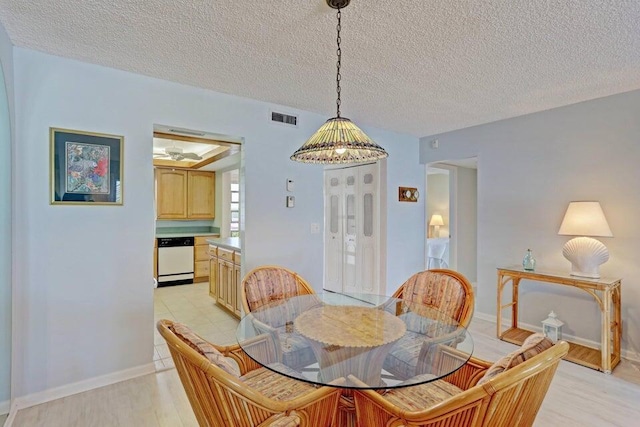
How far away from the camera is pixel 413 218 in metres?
4.69

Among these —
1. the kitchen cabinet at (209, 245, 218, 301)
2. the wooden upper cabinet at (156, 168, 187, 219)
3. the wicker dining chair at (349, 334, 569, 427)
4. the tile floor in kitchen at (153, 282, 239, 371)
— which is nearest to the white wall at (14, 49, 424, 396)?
the tile floor in kitchen at (153, 282, 239, 371)

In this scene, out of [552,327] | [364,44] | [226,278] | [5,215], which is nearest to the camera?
[5,215]

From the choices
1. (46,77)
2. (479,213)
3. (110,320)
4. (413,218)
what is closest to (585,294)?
(479,213)

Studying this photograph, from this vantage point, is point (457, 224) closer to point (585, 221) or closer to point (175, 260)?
point (585, 221)

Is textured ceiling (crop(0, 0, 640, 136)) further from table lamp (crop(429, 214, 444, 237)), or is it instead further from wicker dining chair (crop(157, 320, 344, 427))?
table lamp (crop(429, 214, 444, 237))

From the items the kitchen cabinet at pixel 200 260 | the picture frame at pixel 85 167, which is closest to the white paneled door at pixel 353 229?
the kitchen cabinet at pixel 200 260

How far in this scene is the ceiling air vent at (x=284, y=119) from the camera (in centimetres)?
339

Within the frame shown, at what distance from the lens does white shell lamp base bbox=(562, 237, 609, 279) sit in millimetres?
2834

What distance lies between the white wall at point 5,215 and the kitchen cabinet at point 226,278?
1839 mm

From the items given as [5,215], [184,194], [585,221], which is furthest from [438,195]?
[5,215]

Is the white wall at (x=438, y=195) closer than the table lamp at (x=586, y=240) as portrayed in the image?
No

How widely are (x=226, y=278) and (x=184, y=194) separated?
2765 mm

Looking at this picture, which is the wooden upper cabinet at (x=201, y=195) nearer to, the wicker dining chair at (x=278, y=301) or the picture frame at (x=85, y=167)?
the picture frame at (x=85, y=167)

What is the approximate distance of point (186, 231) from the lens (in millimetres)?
6422
